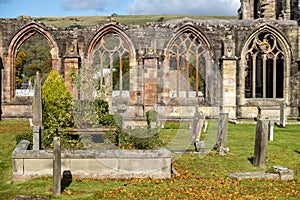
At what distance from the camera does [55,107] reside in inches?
565

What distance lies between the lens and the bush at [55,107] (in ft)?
43.4

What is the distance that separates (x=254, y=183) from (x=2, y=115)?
1704 centimetres

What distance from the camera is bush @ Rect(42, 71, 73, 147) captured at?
13222 mm

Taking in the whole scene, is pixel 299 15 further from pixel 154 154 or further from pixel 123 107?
pixel 154 154

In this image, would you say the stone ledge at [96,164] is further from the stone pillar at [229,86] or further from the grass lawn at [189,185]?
the stone pillar at [229,86]

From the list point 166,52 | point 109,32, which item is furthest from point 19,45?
point 166,52

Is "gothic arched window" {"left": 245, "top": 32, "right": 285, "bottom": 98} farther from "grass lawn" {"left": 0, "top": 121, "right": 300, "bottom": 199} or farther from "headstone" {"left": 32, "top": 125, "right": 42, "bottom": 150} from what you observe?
"headstone" {"left": 32, "top": 125, "right": 42, "bottom": 150}

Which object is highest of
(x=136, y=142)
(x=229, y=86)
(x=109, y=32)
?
(x=109, y=32)

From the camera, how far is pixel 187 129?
64.4ft

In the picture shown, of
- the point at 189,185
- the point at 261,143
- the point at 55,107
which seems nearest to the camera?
the point at 189,185

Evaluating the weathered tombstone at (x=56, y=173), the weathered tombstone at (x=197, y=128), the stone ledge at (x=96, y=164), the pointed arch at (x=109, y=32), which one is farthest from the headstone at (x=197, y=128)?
the pointed arch at (x=109, y=32)

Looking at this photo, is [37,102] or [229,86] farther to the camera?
[229,86]

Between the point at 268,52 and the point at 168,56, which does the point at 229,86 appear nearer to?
the point at 268,52

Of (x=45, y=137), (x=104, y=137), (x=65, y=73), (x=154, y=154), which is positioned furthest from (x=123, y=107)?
(x=154, y=154)
